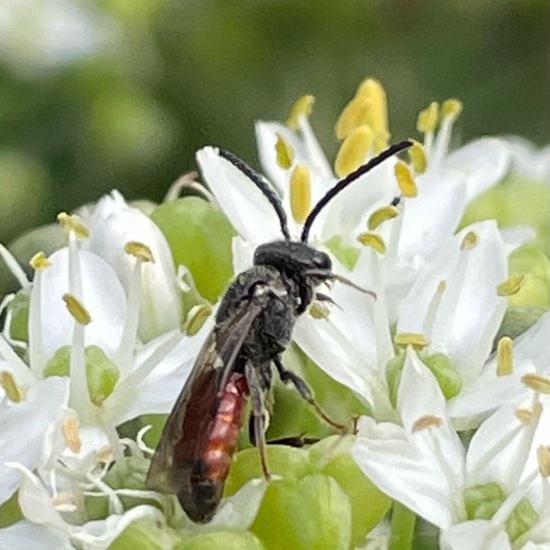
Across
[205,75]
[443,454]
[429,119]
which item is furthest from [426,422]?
[205,75]

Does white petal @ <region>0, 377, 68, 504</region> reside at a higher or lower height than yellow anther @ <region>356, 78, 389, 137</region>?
lower

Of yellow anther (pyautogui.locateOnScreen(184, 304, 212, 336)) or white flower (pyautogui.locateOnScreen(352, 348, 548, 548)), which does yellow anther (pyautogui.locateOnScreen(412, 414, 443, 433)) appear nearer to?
white flower (pyautogui.locateOnScreen(352, 348, 548, 548))

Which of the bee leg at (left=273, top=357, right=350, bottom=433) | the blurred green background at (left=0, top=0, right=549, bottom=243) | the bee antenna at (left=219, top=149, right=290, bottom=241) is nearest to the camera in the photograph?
the bee leg at (left=273, top=357, right=350, bottom=433)

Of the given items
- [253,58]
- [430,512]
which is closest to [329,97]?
[253,58]

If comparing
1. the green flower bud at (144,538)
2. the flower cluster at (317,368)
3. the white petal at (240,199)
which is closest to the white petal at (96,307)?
the flower cluster at (317,368)

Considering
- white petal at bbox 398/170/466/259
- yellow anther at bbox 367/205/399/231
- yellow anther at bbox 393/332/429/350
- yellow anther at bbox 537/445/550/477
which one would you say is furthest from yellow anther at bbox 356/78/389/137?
yellow anther at bbox 537/445/550/477

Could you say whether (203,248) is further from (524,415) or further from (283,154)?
(524,415)

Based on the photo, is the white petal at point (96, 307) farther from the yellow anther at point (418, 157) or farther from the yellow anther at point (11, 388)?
the yellow anther at point (418, 157)
